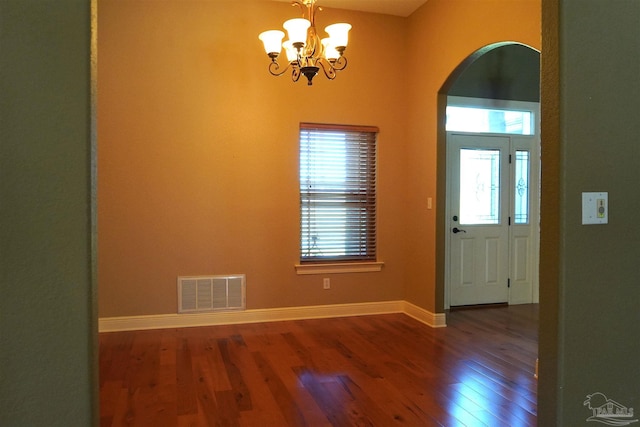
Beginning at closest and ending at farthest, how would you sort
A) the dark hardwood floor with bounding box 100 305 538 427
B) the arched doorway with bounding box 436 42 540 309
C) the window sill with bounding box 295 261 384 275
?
1. the dark hardwood floor with bounding box 100 305 538 427
2. the window sill with bounding box 295 261 384 275
3. the arched doorway with bounding box 436 42 540 309

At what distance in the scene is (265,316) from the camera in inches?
180

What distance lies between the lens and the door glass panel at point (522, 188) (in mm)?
5430

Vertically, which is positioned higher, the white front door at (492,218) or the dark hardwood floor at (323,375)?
the white front door at (492,218)

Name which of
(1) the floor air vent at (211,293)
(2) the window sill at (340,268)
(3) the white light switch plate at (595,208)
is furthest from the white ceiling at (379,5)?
(3) the white light switch plate at (595,208)

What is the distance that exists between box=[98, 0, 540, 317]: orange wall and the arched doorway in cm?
66

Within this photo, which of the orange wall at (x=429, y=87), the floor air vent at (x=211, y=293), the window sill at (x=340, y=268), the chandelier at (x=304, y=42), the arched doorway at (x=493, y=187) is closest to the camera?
the chandelier at (x=304, y=42)

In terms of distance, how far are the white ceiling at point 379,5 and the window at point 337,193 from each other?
1220mm

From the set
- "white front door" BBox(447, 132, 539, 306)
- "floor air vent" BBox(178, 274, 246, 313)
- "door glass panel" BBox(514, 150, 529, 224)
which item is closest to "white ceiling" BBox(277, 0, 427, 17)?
"white front door" BBox(447, 132, 539, 306)

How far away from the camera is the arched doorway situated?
202 inches

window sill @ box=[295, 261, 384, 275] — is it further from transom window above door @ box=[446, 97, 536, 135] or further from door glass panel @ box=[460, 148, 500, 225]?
transom window above door @ box=[446, 97, 536, 135]

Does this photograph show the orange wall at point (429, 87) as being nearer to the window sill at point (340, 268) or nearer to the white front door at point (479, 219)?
the window sill at point (340, 268)

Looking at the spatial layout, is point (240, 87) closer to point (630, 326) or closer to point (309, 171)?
point (309, 171)

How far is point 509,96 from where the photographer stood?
5.34 meters

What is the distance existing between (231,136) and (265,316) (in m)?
1.83
